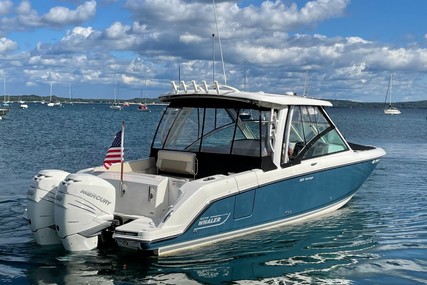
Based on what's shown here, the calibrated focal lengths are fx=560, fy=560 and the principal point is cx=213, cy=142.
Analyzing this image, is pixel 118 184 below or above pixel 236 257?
above

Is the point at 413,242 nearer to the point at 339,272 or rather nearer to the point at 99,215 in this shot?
the point at 339,272

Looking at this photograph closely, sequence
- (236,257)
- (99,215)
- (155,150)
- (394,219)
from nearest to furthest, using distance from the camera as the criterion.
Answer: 1. (99,215)
2. (236,257)
3. (155,150)
4. (394,219)

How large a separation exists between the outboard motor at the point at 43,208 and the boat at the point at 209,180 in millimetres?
15

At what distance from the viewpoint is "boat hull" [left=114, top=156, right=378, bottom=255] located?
8.16 metres

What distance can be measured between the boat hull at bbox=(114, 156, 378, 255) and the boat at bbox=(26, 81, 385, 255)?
0.07 feet

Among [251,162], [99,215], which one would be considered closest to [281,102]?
[251,162]

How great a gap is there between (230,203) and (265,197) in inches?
35.7

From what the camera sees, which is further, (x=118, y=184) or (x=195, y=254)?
(x=118, y=184)

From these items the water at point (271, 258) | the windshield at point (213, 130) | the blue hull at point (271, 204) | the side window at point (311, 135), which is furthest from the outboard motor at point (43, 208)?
the side window at point (311, 135)

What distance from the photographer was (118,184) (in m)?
9.05

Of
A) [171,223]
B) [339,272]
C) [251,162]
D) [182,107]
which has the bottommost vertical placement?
[339,272]

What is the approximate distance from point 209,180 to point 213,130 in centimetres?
216

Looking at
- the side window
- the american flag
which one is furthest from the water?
the american flag

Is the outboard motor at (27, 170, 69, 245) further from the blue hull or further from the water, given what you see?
the blue hull
